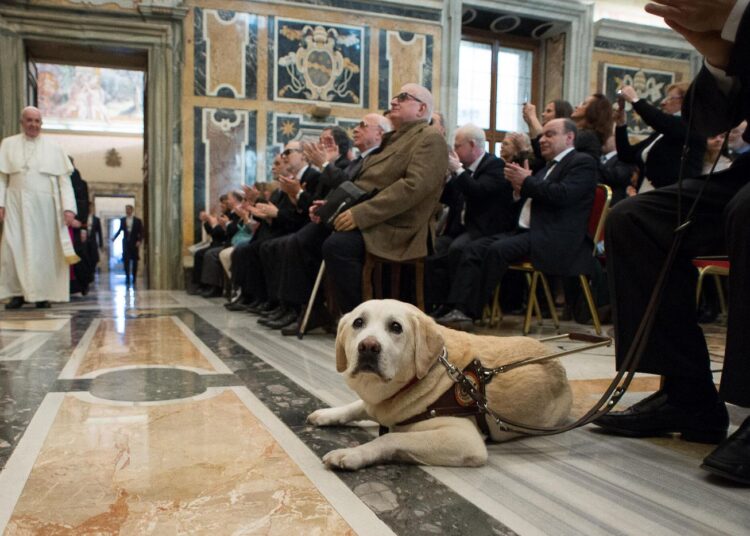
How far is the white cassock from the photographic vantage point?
275 inches

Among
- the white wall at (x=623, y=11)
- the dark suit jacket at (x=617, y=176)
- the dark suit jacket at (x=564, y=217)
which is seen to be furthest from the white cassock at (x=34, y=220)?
the white wall at (x=623, y=11)

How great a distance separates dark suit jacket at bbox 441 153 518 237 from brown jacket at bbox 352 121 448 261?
0.75m

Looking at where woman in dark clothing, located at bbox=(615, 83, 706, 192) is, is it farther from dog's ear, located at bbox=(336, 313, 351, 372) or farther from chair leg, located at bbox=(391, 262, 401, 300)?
dog's ear, located at bbox=(336, 313, 351, 372)

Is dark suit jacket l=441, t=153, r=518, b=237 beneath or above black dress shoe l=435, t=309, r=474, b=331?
above

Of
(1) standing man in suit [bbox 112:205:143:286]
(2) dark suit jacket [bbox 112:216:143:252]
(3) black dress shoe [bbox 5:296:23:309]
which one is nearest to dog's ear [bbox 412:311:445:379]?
(3) black dress shoe [bbox 5:296:23:309]

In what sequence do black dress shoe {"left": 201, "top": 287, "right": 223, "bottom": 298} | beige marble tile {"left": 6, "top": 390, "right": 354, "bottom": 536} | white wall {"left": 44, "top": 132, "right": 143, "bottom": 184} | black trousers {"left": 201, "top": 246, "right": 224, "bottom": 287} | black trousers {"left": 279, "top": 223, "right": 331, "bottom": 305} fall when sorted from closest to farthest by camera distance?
beige marble tile {"left": 6, "top": 390, "right": 354, "bottom": 536}, black trousers {"left": 279, "top": 223, "right": 331, "bottom": 305}, black trousers {"left": 201, "top": 246, "right": 224, "bottom": 287}, black dress shoe {"left": 201, "top": 287, "right": 223, "bottom": 298}, white wall {"left": 44, "top": 132, "right": 143, "bottom": 184}

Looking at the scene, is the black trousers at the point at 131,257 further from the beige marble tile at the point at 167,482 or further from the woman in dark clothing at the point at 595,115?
the beige marble tile at the point at 167,482

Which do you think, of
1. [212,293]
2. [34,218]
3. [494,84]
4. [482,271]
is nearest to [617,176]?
[482,271]

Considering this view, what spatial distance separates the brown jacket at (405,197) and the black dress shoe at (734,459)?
8.62 feet

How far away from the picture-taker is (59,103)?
66.8 ft

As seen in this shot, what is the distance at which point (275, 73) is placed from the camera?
9.89 meters

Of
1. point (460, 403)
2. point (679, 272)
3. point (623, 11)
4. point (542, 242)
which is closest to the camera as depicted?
point (460, 403)

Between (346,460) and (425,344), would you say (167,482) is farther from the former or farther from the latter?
(425,344)

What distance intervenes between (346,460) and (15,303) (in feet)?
20.9
